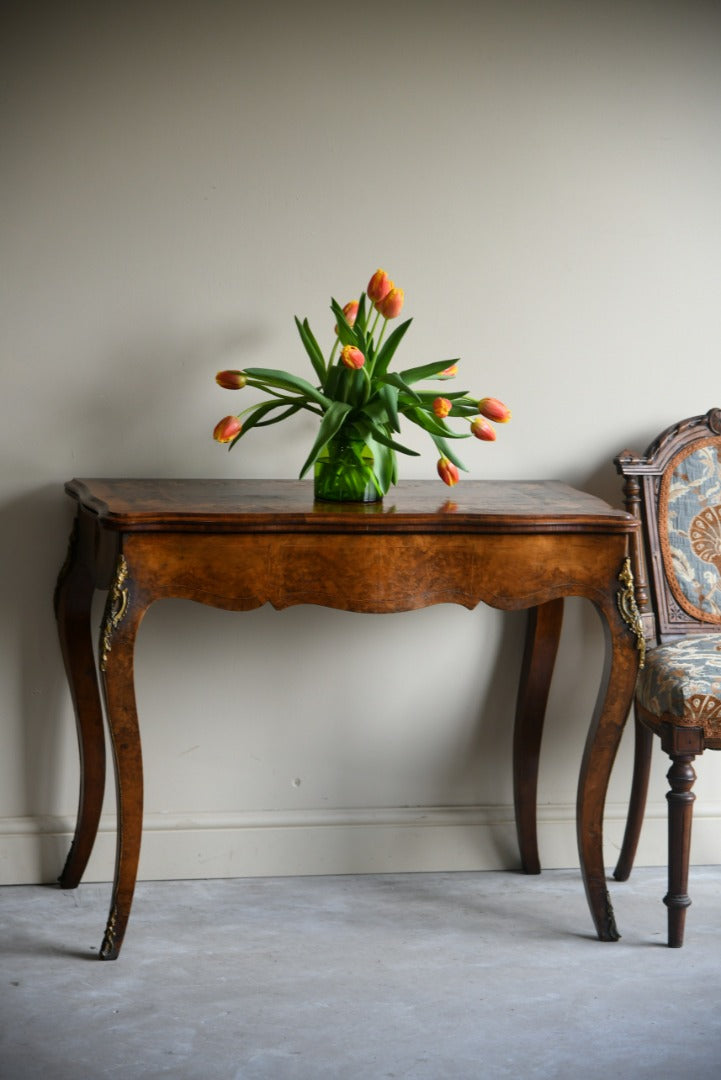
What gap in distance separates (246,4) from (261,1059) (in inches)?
82.8

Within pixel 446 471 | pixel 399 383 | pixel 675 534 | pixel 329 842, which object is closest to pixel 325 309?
pixel 399 383

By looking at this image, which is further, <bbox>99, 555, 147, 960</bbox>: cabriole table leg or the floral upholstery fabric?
the floral upholstery fabric

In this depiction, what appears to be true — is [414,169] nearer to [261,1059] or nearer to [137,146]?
[137,146]

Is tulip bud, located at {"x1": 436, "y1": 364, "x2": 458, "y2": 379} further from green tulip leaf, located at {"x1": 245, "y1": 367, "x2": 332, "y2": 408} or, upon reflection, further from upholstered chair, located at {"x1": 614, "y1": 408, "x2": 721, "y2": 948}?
upholstered chair, located at {"x1": 614, "y1": 408, "x2": 721, "y2": 948}

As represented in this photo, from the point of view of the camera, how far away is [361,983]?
7.07 feet

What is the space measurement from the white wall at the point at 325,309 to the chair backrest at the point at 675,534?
17 centimetres

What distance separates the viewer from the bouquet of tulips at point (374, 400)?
2.26m

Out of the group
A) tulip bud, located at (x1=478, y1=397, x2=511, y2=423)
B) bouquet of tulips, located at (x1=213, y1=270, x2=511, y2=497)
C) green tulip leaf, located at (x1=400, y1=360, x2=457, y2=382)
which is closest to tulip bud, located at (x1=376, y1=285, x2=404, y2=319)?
bouquet of tulips, located at (x1=213, y1=270, x2=511, y2=497)

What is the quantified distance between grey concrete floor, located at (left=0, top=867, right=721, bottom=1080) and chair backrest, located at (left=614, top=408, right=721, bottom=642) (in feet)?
2.07

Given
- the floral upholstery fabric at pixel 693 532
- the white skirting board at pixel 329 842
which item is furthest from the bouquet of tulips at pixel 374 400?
the white skirting board at pixel 329 842

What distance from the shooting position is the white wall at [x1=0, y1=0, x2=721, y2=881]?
2529mm

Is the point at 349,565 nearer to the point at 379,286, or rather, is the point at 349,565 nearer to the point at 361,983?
the point at 379,286

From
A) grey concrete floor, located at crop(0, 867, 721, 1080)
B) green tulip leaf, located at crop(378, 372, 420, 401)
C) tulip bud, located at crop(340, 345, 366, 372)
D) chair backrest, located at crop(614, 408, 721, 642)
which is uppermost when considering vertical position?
tulip bud, located at crop(340, 345, 366, 372)

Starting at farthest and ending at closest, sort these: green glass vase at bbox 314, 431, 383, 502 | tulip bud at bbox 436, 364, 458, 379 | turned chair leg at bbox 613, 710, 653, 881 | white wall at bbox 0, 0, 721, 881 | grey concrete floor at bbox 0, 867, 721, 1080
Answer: turned chair leg at bbox 613, 710, 653, 881 → white wall at bbox 0, 0, 721, 881 → tulip bud at bbox 436, 364, 458, 379 → green glass vase at bbox 314, 431, 383, 502 → grey concrete floor at bbox 0, 867, 721, 1080
